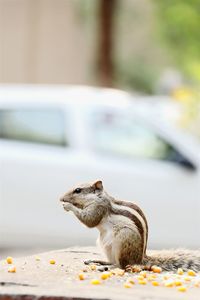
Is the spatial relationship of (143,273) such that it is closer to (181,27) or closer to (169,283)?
(169,283)

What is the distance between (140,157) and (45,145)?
3.05 feet

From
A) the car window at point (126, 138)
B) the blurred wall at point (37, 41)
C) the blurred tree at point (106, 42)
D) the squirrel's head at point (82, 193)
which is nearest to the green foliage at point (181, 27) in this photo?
the blurred tree at point (106, 42)

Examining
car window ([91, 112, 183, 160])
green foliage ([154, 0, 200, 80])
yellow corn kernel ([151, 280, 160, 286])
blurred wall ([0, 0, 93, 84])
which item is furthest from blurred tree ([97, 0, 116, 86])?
yellow corn kernel ([151, 280, 160, 286])

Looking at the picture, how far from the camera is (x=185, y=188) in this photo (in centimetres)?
1198

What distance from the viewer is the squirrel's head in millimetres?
5215

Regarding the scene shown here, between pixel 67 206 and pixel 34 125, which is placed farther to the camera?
pixel 34 125

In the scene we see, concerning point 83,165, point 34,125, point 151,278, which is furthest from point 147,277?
point 34,125

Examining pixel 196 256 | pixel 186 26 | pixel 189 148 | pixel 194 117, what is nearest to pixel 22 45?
pixel 186 26

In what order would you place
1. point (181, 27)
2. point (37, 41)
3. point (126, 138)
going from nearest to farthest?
1. point (126, 138)
2. point (181, 27)
3. point (37, 41)

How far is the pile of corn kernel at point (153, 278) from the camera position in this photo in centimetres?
496

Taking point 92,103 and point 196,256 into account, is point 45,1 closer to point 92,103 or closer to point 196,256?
point 92,103

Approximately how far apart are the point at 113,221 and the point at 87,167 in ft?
22.3

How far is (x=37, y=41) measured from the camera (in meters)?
34.8

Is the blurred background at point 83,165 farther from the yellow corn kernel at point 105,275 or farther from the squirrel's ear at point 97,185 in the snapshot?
the yellow corn kernel at point 105,275
